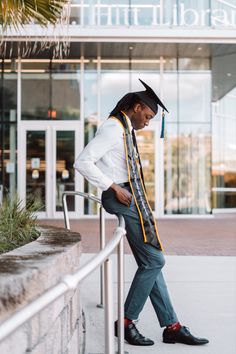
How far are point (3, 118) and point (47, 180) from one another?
7.53 ft

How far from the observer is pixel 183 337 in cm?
435

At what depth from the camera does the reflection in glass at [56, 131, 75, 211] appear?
17.4 m

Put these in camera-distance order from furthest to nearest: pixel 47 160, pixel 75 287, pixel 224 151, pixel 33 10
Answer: pixel 224 151 < pixel 47 160 < pixel 33 10 < pixel 75 287

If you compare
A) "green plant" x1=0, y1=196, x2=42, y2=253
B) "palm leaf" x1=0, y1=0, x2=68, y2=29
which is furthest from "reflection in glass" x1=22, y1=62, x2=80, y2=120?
"green plant" x1=0, y1=196, x2=42, y2=253

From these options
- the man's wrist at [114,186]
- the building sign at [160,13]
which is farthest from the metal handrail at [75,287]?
the building sign at [160,13]

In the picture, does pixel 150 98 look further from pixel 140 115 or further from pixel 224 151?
pixel 224 151

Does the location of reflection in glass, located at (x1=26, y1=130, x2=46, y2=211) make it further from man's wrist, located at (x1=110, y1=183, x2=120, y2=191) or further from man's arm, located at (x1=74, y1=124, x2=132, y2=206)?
man's wrist, located at (x1=110, y1=183, x2=120, y2=191)

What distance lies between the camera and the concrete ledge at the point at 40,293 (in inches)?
92.5

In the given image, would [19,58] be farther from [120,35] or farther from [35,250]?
[35,250]

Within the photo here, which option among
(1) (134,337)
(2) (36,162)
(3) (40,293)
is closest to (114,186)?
(1) (134,337)

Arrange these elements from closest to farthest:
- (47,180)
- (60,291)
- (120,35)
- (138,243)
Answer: (60,291)
(138,243)
(120,35)
(47,180)

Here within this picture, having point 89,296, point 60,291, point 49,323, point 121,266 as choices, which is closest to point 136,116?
point 121,266

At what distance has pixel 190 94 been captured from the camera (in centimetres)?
1794

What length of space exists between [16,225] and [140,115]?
4.11 ft
